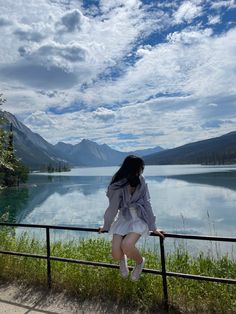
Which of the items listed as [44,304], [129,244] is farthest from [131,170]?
[44,304]

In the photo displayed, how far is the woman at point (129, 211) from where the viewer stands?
172 inches

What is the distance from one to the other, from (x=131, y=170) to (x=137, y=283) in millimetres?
1970

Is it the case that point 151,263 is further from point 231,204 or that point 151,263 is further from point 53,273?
point 231,204

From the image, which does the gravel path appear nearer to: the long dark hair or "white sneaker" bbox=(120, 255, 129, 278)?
"white sneaker" bbox=(120, 255, 129, 278)

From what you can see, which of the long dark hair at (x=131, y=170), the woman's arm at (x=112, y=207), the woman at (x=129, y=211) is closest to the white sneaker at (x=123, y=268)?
the woman at (x=129, y=211)

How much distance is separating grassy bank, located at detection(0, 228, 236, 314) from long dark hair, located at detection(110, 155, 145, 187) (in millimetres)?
1811

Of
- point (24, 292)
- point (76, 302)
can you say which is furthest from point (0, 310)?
point (76, 302)

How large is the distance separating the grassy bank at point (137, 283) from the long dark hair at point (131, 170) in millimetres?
1811

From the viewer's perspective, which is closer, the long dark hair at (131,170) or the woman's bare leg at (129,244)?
the woman's bare leg at (129,244)

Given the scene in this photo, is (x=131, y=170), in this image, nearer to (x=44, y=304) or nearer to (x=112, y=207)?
(x=112, y=207)

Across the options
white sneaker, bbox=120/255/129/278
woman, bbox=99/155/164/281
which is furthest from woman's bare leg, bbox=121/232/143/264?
white sneaker, bbox=120/255/129/278

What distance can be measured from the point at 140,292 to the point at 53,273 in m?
1.77

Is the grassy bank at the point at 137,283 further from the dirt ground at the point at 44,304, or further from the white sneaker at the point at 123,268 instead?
Result: the white sneaker at the point at 123,268

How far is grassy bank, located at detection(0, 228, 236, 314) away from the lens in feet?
16.3
